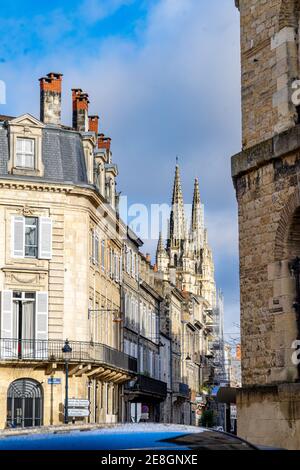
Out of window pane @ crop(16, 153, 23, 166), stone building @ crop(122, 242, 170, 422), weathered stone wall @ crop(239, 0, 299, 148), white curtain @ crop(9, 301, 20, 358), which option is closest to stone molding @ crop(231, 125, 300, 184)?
weathered stone wall @ crop(239, 0, 299, 148)

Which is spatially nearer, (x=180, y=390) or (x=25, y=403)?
(x=25, y=403)

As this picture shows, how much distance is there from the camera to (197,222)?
14938 centimetres

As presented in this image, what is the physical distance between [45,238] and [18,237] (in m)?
1.04

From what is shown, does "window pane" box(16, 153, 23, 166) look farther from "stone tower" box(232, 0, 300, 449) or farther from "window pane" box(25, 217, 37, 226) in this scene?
"stone tower" box(232, 0, 300, 449)

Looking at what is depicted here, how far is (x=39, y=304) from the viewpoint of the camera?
34.9 m

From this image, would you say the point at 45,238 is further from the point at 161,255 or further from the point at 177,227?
the point at 177,227

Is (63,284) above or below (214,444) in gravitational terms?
above

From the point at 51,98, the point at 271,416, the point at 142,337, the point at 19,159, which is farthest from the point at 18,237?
the point at 271,416

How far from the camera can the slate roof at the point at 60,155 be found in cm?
3612

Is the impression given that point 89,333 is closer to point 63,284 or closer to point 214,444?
point 63,284

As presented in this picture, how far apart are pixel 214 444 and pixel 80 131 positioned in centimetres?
3459

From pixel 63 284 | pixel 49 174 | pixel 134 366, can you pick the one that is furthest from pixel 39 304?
pixel 134 366
